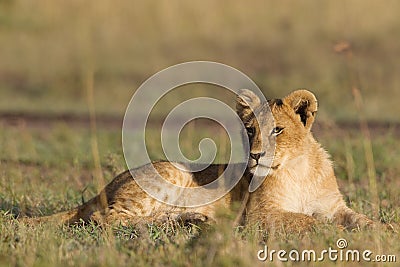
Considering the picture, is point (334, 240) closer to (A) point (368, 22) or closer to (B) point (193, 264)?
(B) point (193, 264)

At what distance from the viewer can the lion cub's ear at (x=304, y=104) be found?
5.61 meters

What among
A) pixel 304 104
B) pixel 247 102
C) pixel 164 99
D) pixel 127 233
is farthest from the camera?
pixel 164 99

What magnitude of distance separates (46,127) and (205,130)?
99.2 inches

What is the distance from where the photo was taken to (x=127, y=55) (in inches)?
734

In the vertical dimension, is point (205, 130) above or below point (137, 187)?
above

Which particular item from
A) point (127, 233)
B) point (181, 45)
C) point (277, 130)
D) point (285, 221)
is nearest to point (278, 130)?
point (277, 130)

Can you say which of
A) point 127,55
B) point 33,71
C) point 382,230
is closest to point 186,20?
point 127,55

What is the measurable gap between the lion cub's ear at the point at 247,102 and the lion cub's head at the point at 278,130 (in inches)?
2.5

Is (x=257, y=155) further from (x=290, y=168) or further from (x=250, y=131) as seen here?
(x=290, y=168)

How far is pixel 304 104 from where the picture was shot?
5660 millimetres

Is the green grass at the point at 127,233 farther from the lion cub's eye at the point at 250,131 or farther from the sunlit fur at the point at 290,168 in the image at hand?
the lion cub's eye at the point at 250,131

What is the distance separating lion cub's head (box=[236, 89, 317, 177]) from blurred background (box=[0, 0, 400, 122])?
9544 mm

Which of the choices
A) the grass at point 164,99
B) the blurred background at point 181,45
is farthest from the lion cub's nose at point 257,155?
the blurred background at point 181,45

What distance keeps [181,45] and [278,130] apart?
13.4 metres
